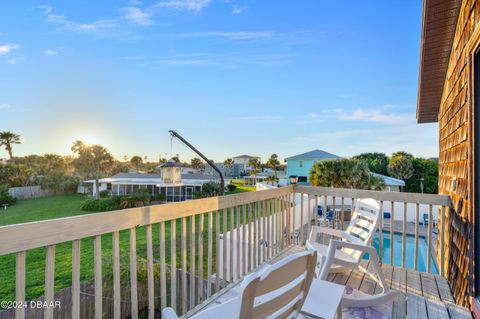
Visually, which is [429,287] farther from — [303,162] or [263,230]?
[303,162]

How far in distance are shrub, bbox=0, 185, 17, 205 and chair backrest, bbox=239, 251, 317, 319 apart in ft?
46.4

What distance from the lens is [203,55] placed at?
8102mm

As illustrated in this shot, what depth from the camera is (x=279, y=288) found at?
1.12 m

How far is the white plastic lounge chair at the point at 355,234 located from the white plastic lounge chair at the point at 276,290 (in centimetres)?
137

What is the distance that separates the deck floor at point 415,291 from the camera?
2291 mm

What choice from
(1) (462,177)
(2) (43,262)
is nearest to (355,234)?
(1) (462,177)

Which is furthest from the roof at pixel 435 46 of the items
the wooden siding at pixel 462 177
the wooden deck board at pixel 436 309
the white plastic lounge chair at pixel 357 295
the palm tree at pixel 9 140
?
the palm tree at pixel 9 140

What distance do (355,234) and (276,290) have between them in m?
2.28

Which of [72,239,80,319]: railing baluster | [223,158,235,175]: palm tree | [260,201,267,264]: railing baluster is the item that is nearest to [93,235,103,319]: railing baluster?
[72,239,80,319]: railing baluster

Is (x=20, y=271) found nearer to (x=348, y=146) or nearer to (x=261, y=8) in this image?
(x=261, y=8)

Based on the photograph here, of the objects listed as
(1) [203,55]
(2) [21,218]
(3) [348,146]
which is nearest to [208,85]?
(1) [203,55]

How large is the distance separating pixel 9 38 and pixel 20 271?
318 inches

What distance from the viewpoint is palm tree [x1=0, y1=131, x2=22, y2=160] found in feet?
39.5

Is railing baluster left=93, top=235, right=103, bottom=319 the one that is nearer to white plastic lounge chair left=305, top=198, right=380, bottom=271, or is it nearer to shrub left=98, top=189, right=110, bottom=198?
white plastic lounge chair left=305, top=198, right=380, bottom=271
